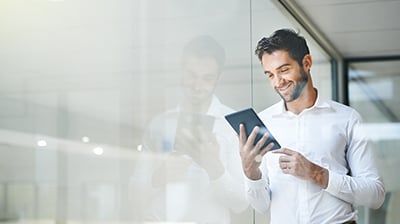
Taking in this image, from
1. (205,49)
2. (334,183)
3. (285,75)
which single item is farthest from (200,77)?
(334,183)

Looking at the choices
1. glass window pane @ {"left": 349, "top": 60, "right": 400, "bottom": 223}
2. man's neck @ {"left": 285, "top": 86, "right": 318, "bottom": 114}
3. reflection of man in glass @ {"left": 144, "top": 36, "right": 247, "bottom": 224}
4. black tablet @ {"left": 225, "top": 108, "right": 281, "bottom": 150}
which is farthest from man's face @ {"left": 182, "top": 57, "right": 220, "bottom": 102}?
glass window pane @ {"left": 349, "top": 60, "right": 400, "bottom": 223}

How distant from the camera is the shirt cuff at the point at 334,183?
8.87ft

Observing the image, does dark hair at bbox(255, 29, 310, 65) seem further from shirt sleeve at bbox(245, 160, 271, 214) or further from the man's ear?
shirt sleeve at bbox(245, 160, 271, 214)

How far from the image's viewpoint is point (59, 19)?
3.38 meters

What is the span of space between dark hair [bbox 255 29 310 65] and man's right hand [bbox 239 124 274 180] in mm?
357

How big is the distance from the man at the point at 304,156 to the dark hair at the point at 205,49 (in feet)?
0.99

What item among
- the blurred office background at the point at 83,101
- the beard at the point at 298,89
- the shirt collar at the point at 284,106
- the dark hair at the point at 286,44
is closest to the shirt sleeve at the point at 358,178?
the shirt collar at the point at 284,106

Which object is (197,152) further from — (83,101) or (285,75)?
(83,101)

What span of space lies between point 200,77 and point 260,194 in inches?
26.0

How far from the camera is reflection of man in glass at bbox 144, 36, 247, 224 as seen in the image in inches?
117

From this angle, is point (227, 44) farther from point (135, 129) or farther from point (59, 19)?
point (59, 19)

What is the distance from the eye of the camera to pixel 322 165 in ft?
8.93

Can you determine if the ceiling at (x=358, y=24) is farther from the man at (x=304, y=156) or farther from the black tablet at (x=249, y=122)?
the black tablet at (x=249, y=122)

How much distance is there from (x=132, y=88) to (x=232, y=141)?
73 centimetres
